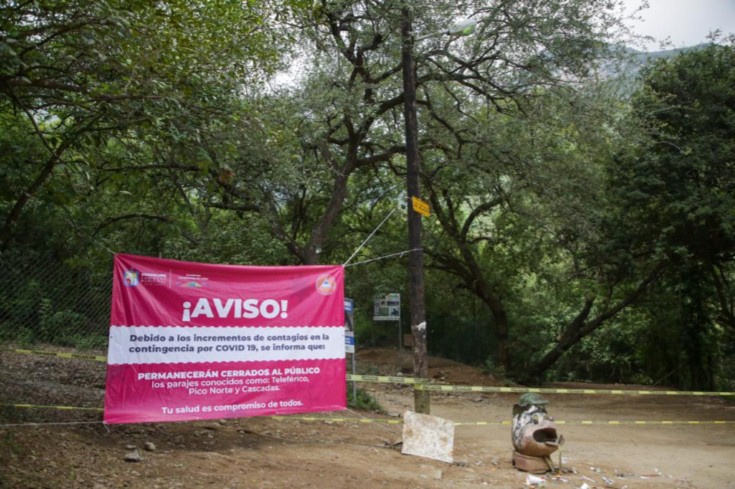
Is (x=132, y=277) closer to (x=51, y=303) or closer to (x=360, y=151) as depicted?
(x=51, y=303)

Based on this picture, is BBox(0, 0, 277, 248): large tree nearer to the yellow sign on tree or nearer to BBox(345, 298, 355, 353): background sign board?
the yellow sign on tree

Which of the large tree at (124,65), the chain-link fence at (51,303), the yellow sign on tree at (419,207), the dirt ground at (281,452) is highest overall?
the large tree at (124,65)

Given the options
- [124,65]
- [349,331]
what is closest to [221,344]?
[124,65]

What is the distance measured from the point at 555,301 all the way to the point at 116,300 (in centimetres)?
2030

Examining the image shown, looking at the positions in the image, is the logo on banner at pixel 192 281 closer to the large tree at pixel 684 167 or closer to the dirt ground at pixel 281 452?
the dirt ground at pixel 281 452

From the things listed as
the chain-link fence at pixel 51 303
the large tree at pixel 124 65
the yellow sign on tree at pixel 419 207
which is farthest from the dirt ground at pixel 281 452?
the yellow sign on tree at pixel 419 207

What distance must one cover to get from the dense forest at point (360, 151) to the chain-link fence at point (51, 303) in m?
0.03

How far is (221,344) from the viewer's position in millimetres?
6828

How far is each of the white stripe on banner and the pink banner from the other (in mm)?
11

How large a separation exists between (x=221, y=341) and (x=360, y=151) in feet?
27.2

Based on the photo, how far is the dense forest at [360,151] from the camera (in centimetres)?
638

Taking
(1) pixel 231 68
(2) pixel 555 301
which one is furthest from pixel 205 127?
(2) pixel 555 301

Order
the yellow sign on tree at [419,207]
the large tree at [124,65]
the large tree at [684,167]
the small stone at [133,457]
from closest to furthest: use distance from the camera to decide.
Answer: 1. the large tree at [124,65]
2. the small stone at [133,457]
3. the yellow sign on tree at [419,207]
4. the large tree at [684,167]

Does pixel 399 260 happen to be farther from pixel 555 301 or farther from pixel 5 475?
pixel 5 475
